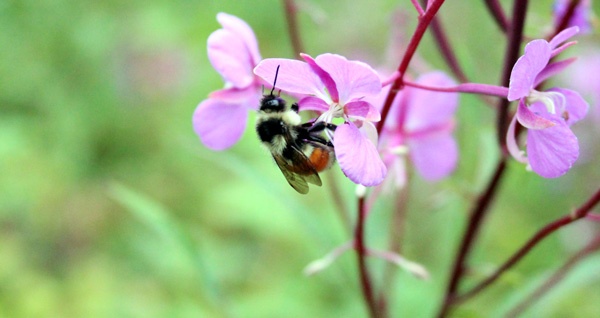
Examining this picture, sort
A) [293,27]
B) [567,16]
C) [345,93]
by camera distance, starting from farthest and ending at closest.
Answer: [293,27] < [567,16] < [345,93]

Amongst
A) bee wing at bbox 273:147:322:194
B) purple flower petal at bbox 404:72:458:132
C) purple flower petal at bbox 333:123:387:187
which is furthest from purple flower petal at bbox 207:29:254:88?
purple flower petal at bbox 404:72:458:132

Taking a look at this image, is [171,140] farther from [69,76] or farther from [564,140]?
[564,140]

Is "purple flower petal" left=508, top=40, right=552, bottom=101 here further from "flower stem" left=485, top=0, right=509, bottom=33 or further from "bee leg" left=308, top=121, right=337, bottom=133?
"flower stem" left=485, top=0, right=509, bottom=33

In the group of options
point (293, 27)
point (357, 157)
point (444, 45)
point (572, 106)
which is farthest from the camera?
point (293, 27)

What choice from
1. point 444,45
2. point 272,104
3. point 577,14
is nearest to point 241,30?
point 272,104

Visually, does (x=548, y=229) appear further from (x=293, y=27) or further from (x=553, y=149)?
(x=293, y=27)

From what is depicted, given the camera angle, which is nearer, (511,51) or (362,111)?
(362,111)

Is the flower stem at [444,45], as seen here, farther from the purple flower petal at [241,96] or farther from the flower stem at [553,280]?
the flower stem at [553,280]
